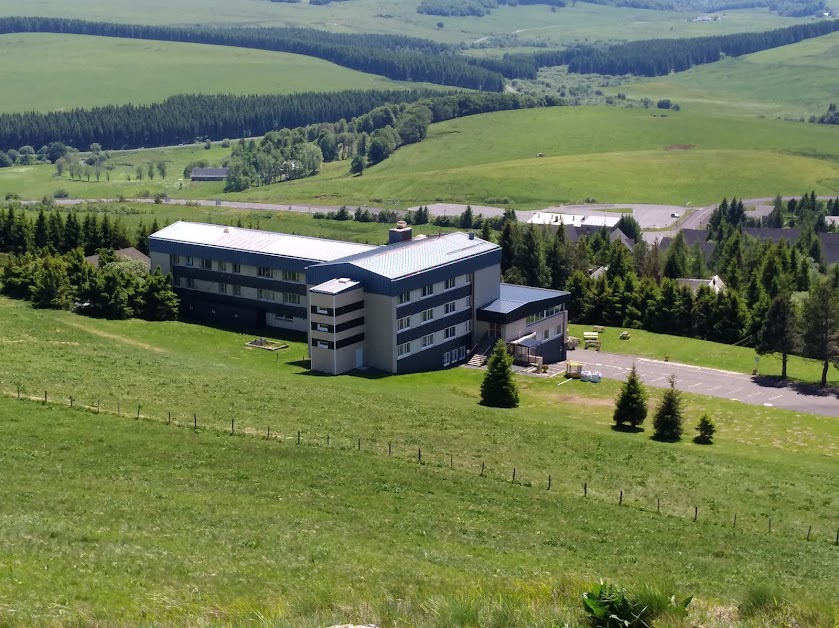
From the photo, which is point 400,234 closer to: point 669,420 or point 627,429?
point 627,429

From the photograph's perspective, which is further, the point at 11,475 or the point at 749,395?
the point at 749,395

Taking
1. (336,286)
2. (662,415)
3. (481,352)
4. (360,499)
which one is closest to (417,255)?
(481,352)

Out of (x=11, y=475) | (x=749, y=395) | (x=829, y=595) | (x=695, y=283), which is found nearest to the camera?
(x=829, y=595)

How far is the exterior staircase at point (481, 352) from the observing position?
316ft

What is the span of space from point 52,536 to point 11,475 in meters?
11.4

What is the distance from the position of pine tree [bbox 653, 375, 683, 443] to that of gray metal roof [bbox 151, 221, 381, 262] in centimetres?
3623

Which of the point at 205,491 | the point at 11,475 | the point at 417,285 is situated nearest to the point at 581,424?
the point at 417,285

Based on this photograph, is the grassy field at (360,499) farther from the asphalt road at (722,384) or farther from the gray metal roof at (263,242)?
the gray metal roof at (263,242)

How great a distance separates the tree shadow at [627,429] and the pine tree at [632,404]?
351 millimetres

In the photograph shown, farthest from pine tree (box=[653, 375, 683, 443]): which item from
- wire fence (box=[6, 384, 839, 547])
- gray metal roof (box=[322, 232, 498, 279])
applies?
gray metal roof (box=[322, 232, 498, 279])

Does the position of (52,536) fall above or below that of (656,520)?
above

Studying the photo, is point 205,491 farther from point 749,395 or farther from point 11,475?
point 749,395

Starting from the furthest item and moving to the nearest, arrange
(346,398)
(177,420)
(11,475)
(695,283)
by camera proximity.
→ (695,283), (346,398), (177,420), (11,475)

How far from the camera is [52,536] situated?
3600cm
